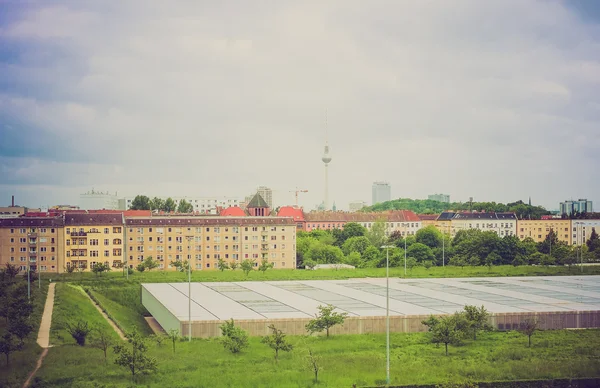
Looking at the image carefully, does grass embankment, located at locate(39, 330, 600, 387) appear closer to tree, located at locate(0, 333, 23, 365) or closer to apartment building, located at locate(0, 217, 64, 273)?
tree, located at locate(0, 333, 23, 365)

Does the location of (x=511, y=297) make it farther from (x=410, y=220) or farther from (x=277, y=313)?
(x=410, y=220)

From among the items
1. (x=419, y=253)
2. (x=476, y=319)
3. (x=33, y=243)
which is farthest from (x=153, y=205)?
(x=476, y=319)

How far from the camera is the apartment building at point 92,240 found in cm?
5597

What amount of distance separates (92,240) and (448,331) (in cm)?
3884

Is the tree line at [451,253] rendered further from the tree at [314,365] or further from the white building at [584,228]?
the tree at [314,365]

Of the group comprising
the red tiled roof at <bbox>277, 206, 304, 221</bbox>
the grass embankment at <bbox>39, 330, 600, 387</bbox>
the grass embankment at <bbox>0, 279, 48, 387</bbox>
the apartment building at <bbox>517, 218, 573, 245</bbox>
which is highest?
the red tiled roof at <bbox>277, 206, 304, 221</bbox>

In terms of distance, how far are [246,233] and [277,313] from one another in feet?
102

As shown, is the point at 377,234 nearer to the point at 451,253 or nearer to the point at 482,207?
the point at 451,253

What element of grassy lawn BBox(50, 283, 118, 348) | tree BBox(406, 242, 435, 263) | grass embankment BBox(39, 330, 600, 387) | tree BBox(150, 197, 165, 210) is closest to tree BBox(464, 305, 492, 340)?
grass embankment BBox(39, 330, 600, 387)

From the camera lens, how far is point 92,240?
2229 inches

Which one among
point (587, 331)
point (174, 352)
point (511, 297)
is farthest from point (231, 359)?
point (511, 297)

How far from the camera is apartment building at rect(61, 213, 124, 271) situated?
55969 mm

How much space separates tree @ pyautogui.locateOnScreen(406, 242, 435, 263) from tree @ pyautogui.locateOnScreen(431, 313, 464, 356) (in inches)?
1398

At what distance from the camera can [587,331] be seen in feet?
97.1
